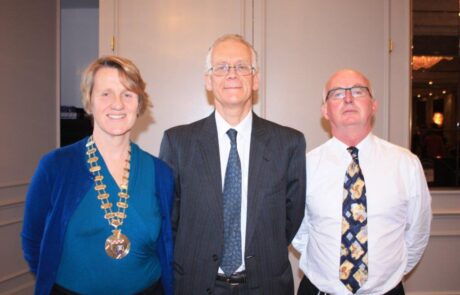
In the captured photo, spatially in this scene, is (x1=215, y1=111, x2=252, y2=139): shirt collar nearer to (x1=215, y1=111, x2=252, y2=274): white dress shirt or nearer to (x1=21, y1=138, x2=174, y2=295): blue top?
(x1=215, y1=111, x2=252, y2=274): white dress shirt

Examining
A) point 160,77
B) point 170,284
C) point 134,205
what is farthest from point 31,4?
point 170,284

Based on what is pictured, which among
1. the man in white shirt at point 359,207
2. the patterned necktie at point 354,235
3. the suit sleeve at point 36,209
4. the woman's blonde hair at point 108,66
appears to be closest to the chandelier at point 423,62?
the man in white shirt at point 359,207

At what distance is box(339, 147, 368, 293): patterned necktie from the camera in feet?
5.40

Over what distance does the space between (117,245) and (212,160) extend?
22.3 inches

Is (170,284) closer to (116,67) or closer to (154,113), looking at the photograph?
(116,67)

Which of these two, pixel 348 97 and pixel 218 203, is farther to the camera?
pixel 348 97

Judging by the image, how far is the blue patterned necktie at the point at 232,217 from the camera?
1611mm

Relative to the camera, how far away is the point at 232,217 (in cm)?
163

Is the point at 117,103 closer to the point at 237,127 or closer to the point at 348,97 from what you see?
the point at 237,127

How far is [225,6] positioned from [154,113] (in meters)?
1.05

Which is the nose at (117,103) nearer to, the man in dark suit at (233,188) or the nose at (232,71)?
the man in dark suit at (233,188)

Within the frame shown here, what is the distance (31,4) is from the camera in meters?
3.39

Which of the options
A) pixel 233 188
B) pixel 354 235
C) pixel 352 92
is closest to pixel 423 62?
pixel 352 92

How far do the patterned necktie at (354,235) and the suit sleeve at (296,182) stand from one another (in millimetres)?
222
